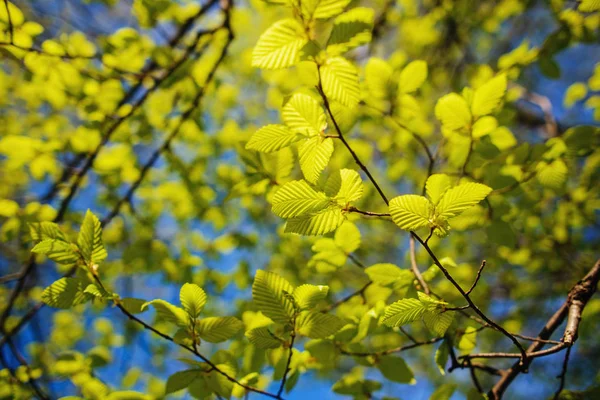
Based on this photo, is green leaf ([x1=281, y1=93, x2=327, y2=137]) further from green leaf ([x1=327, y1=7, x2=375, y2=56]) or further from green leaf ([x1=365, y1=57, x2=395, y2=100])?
green leaf ([x1=365, y1=57, x2=395, y2=100])

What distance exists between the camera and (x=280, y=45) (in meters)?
0.68

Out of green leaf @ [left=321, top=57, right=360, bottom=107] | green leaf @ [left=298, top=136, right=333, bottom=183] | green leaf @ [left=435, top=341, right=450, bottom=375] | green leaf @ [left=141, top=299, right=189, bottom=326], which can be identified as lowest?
green leaf @ [left=141, top=299, right=189, bottom=326]

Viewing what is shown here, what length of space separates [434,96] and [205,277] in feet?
9.76

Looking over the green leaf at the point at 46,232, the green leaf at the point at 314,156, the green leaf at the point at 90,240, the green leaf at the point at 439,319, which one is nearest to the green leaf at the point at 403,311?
the green leaf at the point at 439,319

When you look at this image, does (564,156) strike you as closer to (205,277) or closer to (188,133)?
(205,277)

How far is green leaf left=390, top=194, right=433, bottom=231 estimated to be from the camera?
1.94 ft

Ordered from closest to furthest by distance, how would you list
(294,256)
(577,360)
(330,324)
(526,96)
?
(330,324) < (294,256) < (526,96) < (577,360)

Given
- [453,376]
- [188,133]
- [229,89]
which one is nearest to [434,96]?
[229,89]

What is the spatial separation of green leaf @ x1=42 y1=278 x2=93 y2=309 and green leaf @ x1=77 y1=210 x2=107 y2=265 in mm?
51

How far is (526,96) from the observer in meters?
2.51

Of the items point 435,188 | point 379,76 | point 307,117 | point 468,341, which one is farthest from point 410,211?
point 379,76

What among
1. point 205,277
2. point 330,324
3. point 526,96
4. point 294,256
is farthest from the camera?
point 526,96

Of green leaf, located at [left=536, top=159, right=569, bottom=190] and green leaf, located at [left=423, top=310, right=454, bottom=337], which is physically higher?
green leaf, located at [left=536, top=159, right=569, bottom=190]

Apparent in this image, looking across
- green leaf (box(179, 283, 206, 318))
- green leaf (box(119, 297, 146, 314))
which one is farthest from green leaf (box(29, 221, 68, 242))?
green leaf (box(179, 283, 206, 318))
